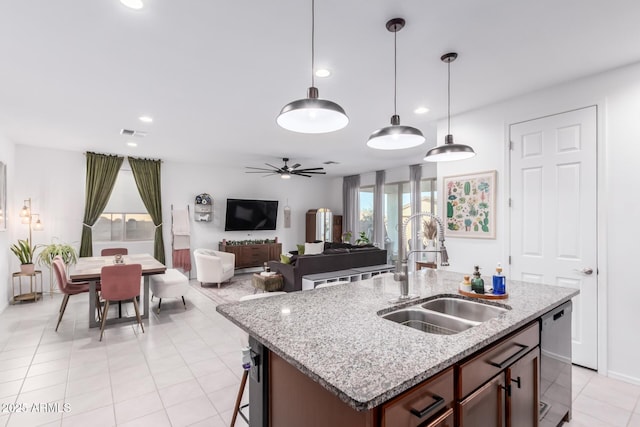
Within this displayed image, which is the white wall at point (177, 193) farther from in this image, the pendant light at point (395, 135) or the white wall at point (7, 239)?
the pendant light at point (395, 135)

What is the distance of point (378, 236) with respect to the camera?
828cm

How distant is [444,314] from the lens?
189 centimetres

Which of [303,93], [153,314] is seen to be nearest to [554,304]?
[303,93]

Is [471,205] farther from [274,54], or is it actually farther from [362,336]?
[362,336]

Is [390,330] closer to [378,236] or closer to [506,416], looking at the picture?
[506,416]

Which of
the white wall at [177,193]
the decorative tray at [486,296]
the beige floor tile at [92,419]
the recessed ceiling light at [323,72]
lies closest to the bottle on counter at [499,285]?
the decorative tray at [486,296]

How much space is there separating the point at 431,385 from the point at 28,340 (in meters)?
4.56

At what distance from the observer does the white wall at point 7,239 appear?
471cm

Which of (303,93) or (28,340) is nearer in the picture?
(303,93)

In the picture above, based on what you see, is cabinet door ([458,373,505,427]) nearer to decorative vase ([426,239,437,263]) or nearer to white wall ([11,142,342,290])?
decorative vase ([426,239,437,263])

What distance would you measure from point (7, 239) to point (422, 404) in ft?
22.1

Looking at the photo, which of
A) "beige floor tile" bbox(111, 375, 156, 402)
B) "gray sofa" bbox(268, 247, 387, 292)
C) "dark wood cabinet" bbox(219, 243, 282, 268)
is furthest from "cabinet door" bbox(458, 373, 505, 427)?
"dark wood cabinet" bbox(219, 243, 282, 268)

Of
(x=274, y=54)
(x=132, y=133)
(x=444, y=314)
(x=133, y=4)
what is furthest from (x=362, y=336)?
(x=132, y=133)

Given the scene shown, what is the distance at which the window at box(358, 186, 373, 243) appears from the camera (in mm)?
8703
